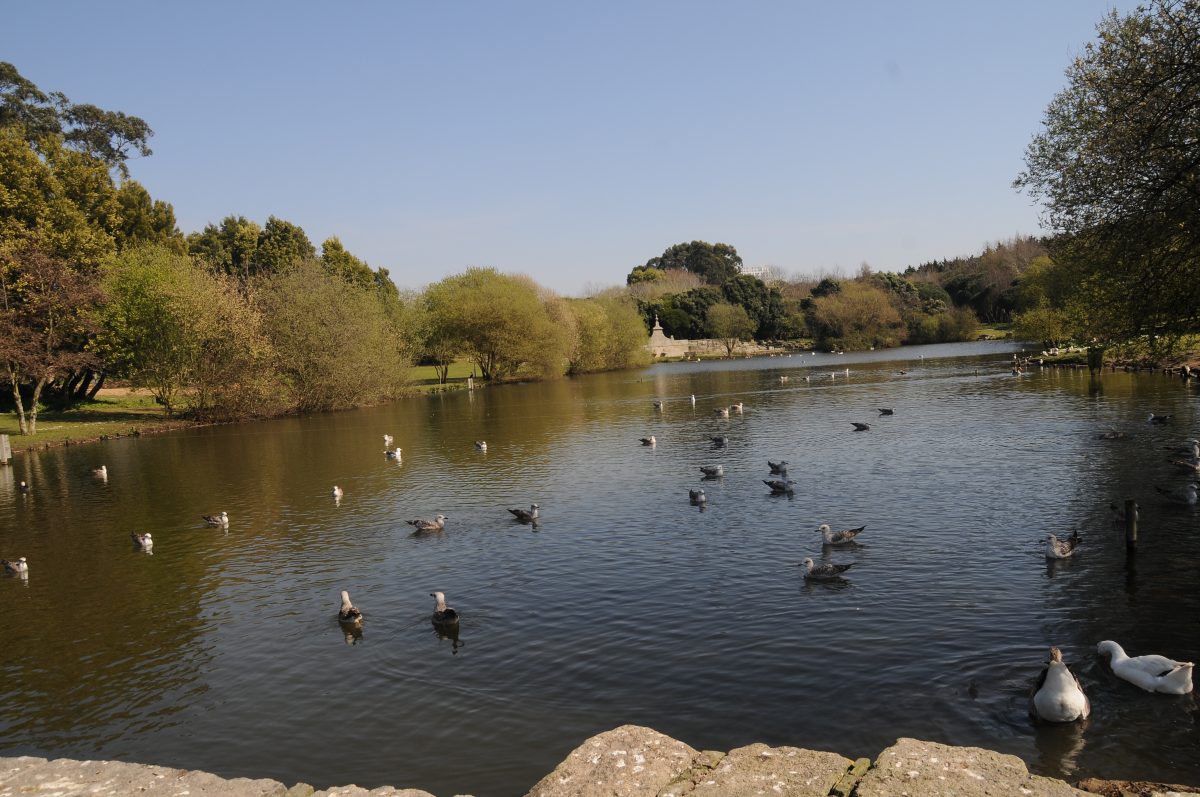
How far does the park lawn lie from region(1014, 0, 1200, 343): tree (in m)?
55.0

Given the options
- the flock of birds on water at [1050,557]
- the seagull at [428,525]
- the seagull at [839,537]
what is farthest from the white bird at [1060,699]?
the seagull at [428,525]

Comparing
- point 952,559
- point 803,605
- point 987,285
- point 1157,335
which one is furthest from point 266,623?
point 987,285

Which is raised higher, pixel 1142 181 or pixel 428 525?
pixel 1142 181

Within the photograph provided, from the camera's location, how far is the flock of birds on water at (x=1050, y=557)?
11000 millimetres

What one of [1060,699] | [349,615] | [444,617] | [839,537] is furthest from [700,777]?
[839,537]

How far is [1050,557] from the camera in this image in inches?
711

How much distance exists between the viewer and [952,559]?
1869cm

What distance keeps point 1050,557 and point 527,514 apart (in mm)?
14357

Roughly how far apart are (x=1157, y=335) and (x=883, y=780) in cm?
2118

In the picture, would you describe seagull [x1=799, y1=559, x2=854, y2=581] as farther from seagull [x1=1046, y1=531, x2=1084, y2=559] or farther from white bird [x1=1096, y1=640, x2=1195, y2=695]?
white bird [x1=1096, y1=640, x2=1195, y2=695]

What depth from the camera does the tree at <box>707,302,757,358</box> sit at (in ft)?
507

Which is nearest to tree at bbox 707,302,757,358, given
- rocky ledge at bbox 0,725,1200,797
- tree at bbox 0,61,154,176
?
tree at bbox 0,61,154,176

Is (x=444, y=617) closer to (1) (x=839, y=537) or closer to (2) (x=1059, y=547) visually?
(1) (x=839, y=537)

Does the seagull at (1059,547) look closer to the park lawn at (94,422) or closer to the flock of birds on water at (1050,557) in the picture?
the flock of birds on water at (1050,557)
